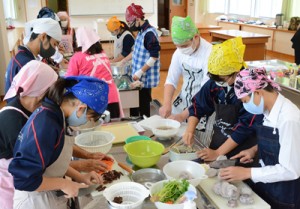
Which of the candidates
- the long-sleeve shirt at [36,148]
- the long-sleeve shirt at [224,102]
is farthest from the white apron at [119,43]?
the long-sleeve shirt at [36,148]

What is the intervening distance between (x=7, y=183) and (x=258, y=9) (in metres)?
8.33

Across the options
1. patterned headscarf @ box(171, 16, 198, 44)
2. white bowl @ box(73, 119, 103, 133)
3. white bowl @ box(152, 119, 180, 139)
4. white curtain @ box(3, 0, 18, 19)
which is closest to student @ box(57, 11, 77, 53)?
patterned headscarf @ box(171, 16, 198, 44)

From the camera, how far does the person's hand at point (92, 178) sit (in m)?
1.29

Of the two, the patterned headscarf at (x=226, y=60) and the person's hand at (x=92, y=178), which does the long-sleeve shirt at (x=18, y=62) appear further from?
the patterned headscarf at (x=226, y=60)

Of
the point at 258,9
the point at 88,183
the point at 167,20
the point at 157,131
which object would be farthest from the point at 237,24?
the point at 88,183

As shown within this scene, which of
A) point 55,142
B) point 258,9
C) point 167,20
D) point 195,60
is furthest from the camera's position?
point 167,20

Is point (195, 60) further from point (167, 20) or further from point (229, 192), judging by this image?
point (167, 20)

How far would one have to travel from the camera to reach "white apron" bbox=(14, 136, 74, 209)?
4.01 feet

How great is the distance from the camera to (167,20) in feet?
33.7

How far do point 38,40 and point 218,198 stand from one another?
1553 mm

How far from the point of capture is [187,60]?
2.12 metres

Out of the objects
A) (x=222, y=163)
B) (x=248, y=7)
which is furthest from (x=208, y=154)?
(x=248, y=7)

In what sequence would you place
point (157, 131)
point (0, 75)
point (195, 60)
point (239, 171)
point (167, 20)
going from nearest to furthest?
1. point (239, 171)
2. point (157, 131)
3. point (195, 60)
4. point (0, 75)
5. point (167, 20)

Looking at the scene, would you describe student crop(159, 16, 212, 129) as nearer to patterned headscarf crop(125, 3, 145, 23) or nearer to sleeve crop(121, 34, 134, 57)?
patterned headscarf crop(125, 3, 145, 23)
